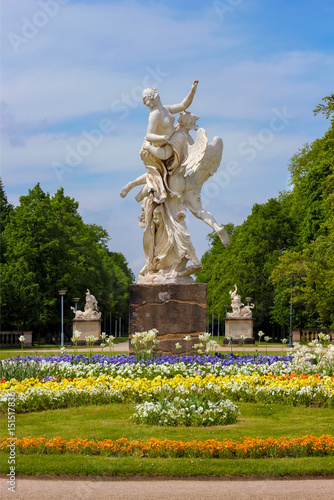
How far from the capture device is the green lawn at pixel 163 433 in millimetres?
7852

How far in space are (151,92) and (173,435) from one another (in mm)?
9464

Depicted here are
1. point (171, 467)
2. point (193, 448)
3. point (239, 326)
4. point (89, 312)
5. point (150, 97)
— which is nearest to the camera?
point (171, 467)

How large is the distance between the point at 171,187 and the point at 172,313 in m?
Result: 2.86

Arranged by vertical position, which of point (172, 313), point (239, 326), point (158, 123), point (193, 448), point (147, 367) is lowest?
point (193, 448)

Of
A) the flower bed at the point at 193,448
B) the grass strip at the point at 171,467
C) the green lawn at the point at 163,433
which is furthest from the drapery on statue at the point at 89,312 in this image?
the grass strip at the point at 171,467

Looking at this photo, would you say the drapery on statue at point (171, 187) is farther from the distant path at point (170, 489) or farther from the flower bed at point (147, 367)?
the distant path at point (170, 489)

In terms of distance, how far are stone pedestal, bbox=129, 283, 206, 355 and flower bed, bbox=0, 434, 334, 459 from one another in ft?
24.4

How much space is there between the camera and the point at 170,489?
736 cm

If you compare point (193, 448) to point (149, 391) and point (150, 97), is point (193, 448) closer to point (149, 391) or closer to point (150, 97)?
point (149, 391)

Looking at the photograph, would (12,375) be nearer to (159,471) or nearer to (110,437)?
(110,437)

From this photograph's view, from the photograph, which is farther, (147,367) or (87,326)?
(87,326)

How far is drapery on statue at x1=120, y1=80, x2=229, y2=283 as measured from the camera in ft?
55.6

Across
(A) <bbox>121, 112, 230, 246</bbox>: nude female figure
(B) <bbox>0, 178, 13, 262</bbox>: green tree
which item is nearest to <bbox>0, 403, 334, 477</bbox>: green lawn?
(A) <bbox>121, 112, 230, 246</bbox>: nude female figure

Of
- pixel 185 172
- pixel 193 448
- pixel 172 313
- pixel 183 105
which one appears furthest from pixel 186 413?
pixel 183 105
